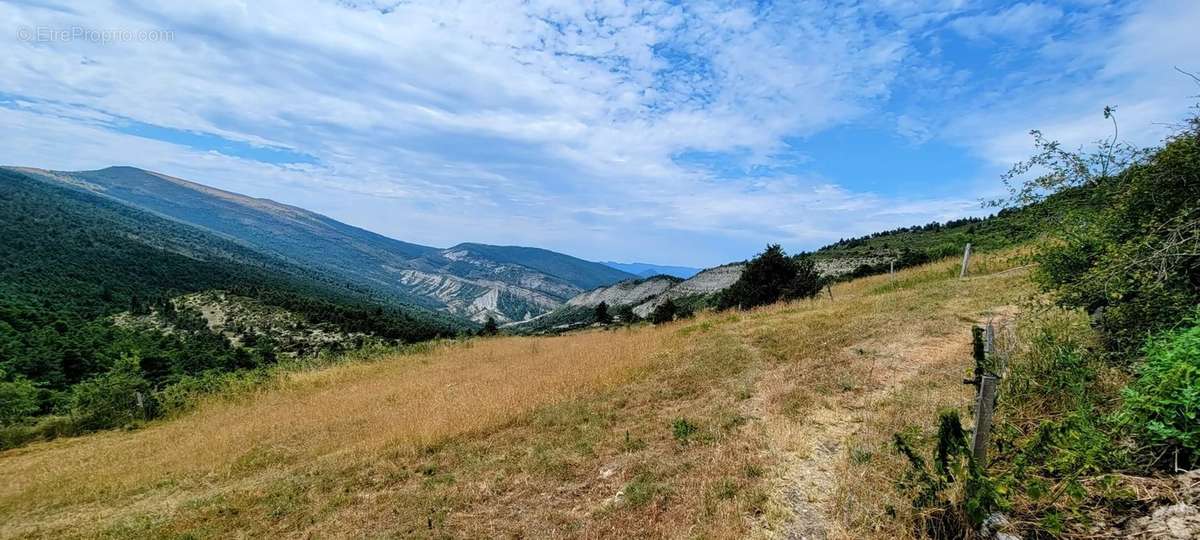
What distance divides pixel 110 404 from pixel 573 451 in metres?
18.5

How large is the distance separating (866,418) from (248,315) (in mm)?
75447

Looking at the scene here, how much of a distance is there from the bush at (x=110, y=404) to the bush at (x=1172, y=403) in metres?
23.0

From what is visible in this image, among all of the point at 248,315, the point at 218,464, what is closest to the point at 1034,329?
the point at 218,464

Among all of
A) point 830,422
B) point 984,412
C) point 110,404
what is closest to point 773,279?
point 830,422

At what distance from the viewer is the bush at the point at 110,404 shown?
50.8 ft

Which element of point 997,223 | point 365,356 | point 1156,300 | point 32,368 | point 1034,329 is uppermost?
point 997,223

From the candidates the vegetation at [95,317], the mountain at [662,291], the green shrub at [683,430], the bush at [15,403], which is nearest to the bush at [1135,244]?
the green shrub at [683,430]

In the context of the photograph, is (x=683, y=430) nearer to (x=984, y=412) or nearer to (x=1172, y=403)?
(x=984, y=412)

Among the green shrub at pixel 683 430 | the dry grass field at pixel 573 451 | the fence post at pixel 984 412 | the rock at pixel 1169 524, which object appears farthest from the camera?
the green shrub at pixel 683 430

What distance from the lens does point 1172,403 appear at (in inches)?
126

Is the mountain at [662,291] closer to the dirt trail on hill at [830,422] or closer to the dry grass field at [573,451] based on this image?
the dry grass field at [573,451]

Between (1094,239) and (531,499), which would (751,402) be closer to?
(531,499)

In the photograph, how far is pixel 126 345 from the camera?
40375 millimetres

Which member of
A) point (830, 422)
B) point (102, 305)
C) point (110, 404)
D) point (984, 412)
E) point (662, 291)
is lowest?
point (102, 305)
